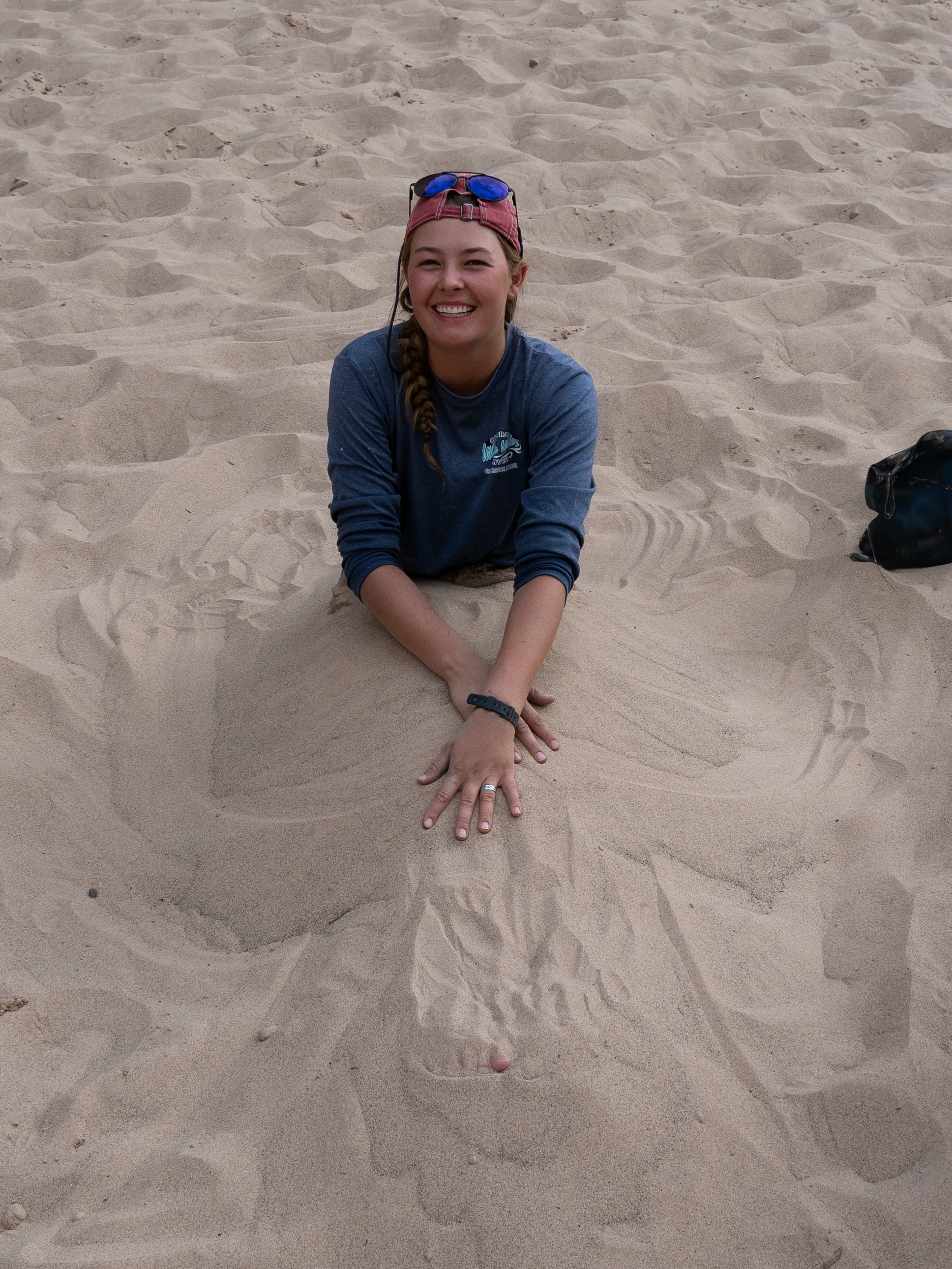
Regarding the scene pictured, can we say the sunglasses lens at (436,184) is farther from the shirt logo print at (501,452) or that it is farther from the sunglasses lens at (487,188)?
the shirt logo print at (501,452)

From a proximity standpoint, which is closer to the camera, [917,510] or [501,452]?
[501,452]

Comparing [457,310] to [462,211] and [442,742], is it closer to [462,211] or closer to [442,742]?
[462,211]

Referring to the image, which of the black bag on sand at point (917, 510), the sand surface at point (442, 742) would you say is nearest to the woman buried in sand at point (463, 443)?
the sand surface at point (442, 742)

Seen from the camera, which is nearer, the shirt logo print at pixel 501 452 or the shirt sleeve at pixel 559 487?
the shirt sleeve at pixel 559 487

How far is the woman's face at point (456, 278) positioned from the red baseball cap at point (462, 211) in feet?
0.04

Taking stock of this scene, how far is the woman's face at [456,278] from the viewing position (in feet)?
6.77

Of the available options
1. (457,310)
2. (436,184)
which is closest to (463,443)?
(457,310)

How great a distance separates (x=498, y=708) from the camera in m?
1.93

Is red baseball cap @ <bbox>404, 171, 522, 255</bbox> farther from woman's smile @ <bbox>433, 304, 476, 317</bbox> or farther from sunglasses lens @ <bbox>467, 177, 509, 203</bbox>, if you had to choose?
woman's smile @ <bbox>433, 304, 476, 317</bbox>

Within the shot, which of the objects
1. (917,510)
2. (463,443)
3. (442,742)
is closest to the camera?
(442,742)

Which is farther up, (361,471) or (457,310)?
(457,310)

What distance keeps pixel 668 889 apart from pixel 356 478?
3.51ft

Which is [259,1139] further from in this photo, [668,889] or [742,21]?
[742,21]

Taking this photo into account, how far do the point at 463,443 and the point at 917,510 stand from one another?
4.13 ft
